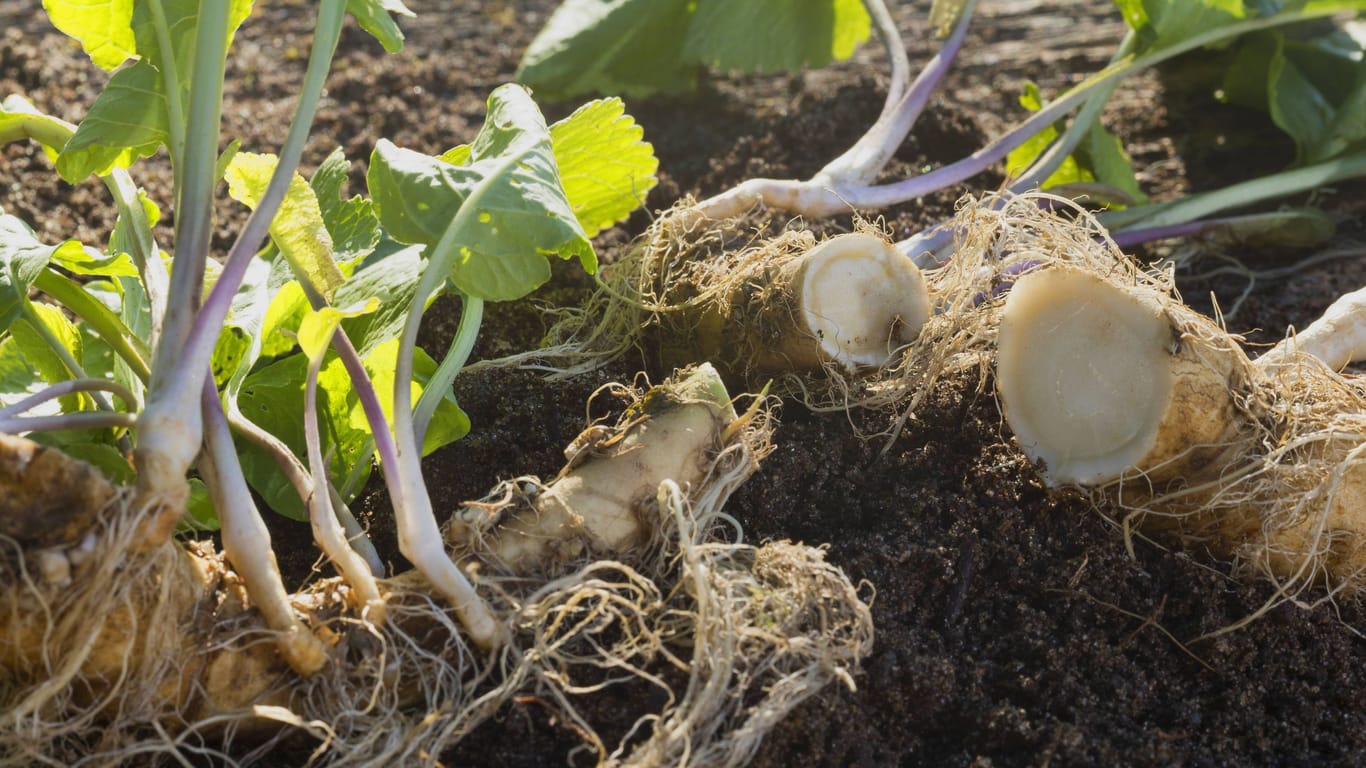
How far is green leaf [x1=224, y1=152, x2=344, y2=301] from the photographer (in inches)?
47.6

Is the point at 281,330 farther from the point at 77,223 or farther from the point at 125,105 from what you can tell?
the point at 77,223

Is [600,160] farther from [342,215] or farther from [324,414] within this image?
[324,414]

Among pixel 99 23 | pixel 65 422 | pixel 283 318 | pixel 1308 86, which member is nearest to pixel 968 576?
pixel 283 318

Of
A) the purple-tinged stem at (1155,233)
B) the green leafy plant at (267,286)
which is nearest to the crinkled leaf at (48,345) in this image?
the green leafy plant at (267,286)

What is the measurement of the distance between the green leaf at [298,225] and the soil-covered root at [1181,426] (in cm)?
78

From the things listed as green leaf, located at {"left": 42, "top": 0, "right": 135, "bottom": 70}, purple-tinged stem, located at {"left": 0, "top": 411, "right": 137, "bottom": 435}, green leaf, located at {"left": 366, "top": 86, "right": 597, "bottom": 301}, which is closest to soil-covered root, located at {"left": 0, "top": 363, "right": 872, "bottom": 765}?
purple-tinged stem, located at {"left": 0, "top": 411, "right": 137, "bottom": 435}

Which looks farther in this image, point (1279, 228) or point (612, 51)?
point (612, 51)

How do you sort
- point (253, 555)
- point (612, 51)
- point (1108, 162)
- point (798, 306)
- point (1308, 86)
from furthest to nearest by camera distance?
point (612, 51) → point (1308, 86) → point (1108, 162) → point (798, 306) → point (253, 555)

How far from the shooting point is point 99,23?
1278mm

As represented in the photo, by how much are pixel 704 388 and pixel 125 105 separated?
0.70 metres

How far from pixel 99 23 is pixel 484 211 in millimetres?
541

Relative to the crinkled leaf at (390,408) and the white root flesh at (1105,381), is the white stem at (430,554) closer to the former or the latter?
the crinkled leaf at (390,408)

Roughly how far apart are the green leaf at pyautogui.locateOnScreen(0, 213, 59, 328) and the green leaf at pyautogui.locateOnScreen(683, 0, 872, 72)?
126cm

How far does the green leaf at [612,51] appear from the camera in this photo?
216 centimetres
